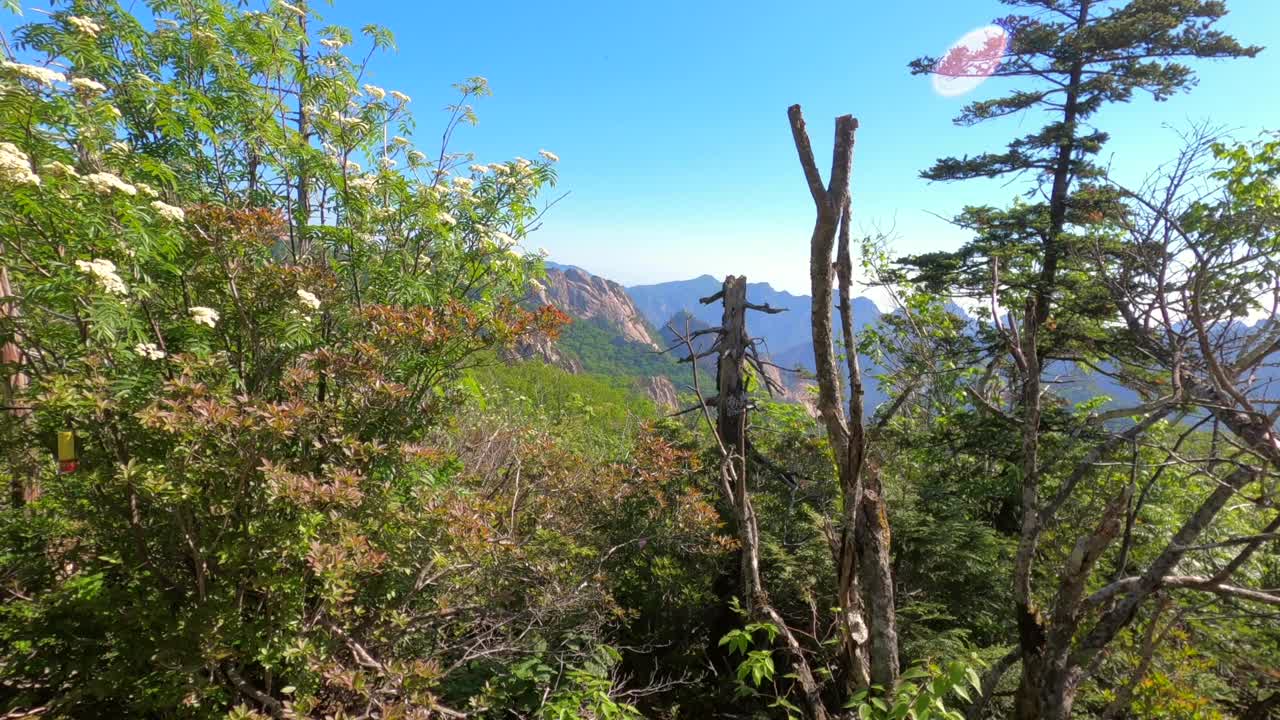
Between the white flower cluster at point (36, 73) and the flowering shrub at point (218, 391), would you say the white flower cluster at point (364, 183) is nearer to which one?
the flowering shrub at point (218, 391)

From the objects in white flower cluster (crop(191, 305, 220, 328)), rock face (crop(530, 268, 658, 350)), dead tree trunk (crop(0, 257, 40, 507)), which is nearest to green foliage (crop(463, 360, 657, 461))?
white flower cluster (crop(191, 305, 220, 328))

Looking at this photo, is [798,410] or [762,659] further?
[798,410]

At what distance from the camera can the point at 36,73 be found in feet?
8.26

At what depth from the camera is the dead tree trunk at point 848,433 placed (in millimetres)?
2438

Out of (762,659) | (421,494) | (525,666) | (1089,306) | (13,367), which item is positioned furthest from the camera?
(1089,306)

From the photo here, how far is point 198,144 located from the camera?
136 inches

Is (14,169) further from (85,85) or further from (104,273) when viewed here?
(85,85)

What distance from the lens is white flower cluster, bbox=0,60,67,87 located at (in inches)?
96.1

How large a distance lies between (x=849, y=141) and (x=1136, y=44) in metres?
8.05

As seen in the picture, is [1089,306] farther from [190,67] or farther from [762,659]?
[190,67]

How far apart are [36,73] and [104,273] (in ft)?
3.86

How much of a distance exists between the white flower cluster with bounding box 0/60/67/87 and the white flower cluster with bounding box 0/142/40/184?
58cm

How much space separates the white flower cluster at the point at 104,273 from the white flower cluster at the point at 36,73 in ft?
3.34

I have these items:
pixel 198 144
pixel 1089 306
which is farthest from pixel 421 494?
pixel 1089 306
